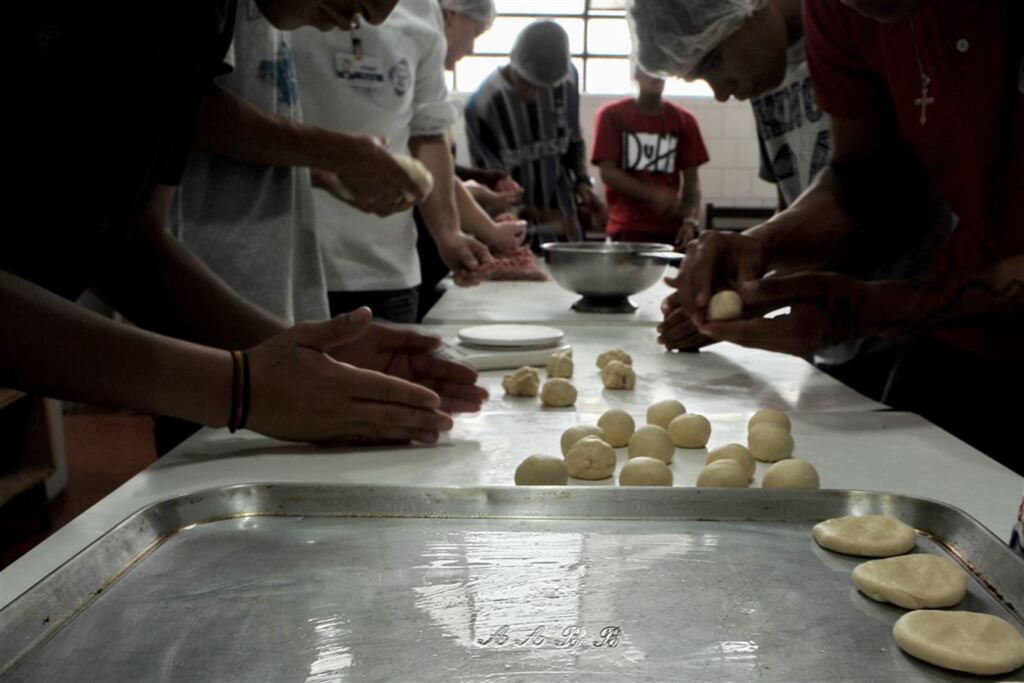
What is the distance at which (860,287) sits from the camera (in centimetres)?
157

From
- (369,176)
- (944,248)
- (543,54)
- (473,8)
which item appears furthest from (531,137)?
(944,248)

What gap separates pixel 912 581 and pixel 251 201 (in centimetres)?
147

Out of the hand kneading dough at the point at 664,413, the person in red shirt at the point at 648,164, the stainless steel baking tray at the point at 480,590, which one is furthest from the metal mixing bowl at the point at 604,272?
the person in red shirt at the point at 648,164

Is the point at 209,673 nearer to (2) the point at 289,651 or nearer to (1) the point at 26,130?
(2) the point at 289,651

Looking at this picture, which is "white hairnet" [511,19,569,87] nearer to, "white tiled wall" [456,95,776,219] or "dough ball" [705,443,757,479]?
"dough ball" [705,443,757,479]

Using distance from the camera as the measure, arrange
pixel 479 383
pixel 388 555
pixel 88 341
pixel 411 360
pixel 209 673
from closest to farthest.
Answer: pixel 209 673, pixel 388 555, pixel 88 341, pixel 411 360, pixel 479 383

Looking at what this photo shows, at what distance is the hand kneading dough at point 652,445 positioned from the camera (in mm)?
1238

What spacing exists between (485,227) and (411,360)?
5.34 ft

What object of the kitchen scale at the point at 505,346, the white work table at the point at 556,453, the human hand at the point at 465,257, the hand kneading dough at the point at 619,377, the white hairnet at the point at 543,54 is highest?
the white hairnet at the point at 543,54

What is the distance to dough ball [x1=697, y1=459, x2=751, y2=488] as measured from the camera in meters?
1.10

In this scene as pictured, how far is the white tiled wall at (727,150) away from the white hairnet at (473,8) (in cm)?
489

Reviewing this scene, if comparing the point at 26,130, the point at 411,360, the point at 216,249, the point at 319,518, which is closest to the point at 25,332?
the point at 26,130

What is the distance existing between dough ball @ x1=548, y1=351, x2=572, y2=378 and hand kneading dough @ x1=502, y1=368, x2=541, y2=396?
0.09 m

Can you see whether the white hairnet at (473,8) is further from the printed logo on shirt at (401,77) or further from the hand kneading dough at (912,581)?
the hand kneading dough at (912,581)
